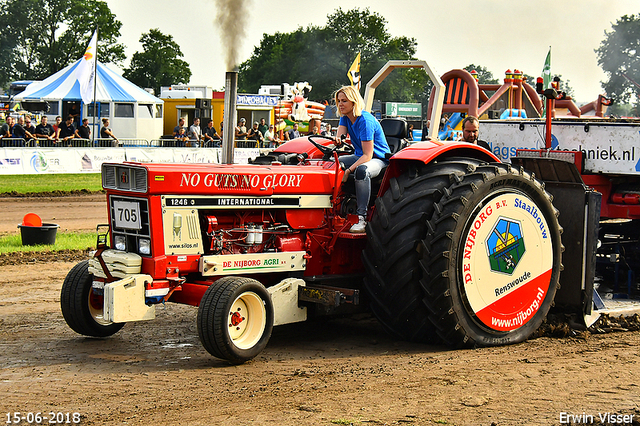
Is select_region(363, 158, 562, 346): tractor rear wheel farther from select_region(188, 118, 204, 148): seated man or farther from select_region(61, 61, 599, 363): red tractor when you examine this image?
select_region(188, 118, 204, 148): seated man

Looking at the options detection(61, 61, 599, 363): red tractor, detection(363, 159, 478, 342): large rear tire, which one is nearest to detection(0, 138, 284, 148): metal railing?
detection(61, 61, 599, 363): red tractor

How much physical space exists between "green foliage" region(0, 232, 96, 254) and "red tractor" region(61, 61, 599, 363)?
4.69 metres

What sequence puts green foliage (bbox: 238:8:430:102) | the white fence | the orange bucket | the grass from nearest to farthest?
the orange bucket → the grass → the white fence → green foliage (bbox: 238:8:430:102)

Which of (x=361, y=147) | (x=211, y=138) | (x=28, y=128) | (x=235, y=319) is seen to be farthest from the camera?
(x=211, y=138)

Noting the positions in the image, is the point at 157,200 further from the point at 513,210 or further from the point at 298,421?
the point at 513,210

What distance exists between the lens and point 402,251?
5.65 meters

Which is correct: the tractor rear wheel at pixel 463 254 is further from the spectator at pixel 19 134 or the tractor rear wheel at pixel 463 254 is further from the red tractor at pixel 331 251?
the spectator at pixel 19 134

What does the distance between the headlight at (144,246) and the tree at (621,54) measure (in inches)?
3397

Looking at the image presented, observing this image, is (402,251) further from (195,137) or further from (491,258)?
(195,137)

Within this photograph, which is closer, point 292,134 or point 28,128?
point 28,128

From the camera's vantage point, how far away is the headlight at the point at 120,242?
225 inches

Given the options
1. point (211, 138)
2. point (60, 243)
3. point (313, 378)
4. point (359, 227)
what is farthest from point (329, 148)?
point (211, 138)

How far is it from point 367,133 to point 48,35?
252 ft

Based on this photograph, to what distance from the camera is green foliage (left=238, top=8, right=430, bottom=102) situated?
3184 inches
